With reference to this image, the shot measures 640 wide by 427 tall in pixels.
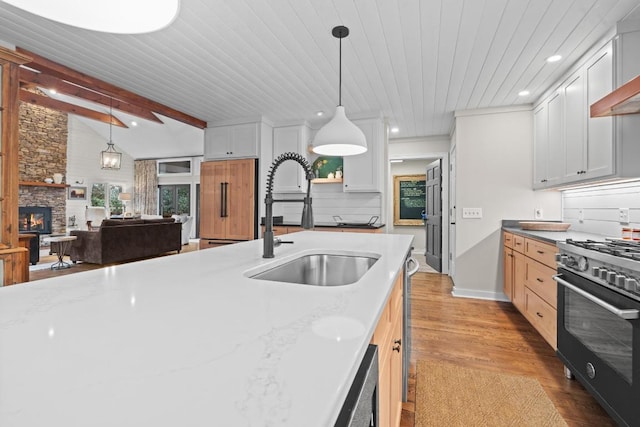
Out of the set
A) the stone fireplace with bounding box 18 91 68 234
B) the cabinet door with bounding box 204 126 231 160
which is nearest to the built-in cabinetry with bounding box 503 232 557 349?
the cabinet door with bounding box 204 126 231 160

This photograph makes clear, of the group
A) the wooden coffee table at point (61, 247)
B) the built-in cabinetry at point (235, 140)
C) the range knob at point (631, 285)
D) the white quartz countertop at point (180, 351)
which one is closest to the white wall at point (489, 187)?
the range knob at point (631, 285)

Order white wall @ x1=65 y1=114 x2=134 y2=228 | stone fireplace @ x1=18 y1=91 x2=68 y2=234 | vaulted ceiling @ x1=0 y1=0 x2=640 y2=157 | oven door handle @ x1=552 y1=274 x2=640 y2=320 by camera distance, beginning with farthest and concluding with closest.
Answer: white wall @ x1=65 y1=114 x2=134 y2=228 < stone fireplace @ x1=18 y1=91 x2=68 y2=234 < vaulted ceiling @ x1=0 y1=0 x2=640 y2=157 < oven door handle @ x1=552 y1=274 x2=640 y2=320

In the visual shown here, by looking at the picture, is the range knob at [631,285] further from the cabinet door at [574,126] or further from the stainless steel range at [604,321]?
the cabinet door at [574,126]

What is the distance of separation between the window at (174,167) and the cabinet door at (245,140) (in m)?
6.38

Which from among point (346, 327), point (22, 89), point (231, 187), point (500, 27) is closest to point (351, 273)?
point (346, 327)

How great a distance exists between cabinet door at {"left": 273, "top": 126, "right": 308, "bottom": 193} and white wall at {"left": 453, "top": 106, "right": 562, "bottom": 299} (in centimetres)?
217

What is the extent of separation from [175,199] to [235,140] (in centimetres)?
693

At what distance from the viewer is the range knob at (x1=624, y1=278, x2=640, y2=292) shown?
1391 millimetres

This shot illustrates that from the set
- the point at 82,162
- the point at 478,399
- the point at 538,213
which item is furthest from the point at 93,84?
the point at 82,162

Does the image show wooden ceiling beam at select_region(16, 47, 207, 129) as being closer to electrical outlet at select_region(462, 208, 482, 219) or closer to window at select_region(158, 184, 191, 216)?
electrical outlet at select_region(462, 208, 482, 219)

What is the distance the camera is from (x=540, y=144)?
352 centimetres

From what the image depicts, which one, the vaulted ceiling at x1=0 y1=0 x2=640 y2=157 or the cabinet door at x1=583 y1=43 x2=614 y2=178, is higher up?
the vaulted ceiling at x1=0 y1=0 x2=640 y2=157

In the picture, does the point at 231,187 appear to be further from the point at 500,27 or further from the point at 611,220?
the point at 611,220

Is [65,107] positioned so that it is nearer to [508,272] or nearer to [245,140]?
[245,140]
